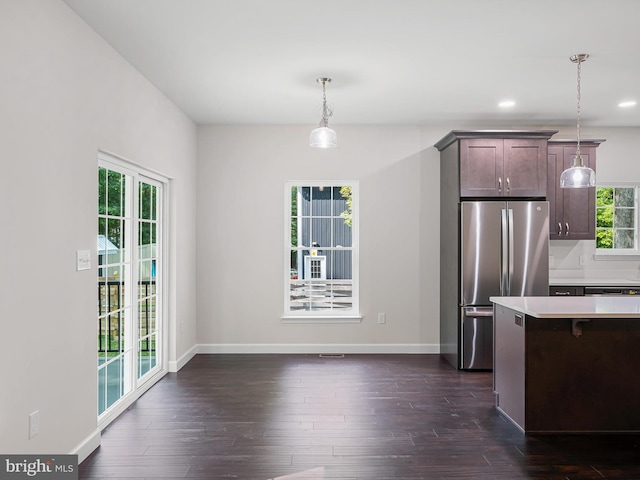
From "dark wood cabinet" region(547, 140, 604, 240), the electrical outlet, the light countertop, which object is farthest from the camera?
"dark wood cabinet" region(547, 140, 604, 240)

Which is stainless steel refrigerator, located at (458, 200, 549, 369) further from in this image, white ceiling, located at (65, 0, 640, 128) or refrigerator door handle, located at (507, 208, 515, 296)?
white ceiling, located at (65, 0, 640, 128)

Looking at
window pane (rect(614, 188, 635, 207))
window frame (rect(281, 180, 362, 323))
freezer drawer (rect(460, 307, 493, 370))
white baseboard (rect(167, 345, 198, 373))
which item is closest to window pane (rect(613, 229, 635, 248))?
window pane (rect(614, 188, 635, 207))

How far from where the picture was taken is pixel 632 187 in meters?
5.91

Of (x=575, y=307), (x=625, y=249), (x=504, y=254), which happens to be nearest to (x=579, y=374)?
(x=575, y=307)

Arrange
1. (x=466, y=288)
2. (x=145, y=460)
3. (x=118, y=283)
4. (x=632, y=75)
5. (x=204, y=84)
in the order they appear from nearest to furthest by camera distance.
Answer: (x=145, y=460) → (x=118, y=283) → (x=632, y=75) → (x=204, y=84) → (x=466, y=288)

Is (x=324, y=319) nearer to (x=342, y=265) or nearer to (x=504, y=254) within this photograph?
(x=342, y=265)

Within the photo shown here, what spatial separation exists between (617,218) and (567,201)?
0.99m

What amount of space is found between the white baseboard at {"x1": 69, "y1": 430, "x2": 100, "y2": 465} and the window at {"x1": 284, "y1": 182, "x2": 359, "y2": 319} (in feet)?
9.77

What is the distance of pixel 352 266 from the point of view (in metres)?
5.92

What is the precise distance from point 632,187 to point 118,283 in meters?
5.97

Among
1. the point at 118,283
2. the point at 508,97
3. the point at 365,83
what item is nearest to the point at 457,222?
the point at 508,97

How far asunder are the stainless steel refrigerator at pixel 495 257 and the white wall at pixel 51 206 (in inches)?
138

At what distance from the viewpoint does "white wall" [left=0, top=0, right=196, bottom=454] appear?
2.30 metres

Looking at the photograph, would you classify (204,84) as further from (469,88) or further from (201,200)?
(469,88)
